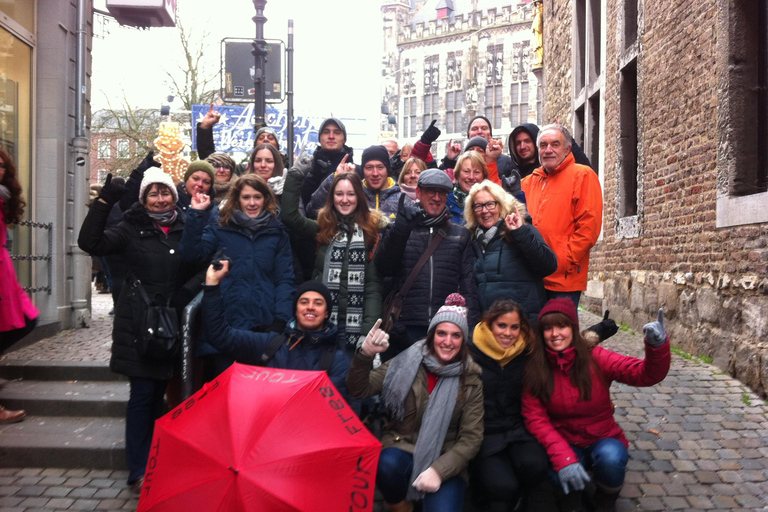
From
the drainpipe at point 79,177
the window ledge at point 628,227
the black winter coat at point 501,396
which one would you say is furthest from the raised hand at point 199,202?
the window ledge at point 628,227

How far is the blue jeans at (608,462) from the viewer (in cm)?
381

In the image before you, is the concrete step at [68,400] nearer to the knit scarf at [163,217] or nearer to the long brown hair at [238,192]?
the knit scarf at [163,217]

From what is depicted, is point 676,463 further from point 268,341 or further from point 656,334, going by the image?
point 268,341

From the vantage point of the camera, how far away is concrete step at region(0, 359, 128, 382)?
20.0 feet

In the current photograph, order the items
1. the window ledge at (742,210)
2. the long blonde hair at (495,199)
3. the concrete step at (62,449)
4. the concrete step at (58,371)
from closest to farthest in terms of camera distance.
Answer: the long blonde hair at (495,199) < the concrete step at (62,449) < the window ledge at (742,210) < the concrete step at (58,371)

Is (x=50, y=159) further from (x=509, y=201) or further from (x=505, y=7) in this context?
(x=505, y=7)

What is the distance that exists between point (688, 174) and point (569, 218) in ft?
11.1

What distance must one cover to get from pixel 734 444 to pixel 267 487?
3506mm

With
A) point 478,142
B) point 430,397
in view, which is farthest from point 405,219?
point 478,142

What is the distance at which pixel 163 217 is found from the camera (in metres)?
4.44

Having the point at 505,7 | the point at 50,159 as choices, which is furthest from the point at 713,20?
the point at 505,7

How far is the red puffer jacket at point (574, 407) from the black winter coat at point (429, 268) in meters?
0.61

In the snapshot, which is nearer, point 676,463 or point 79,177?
point 676,463

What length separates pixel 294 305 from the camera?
4.12 m
